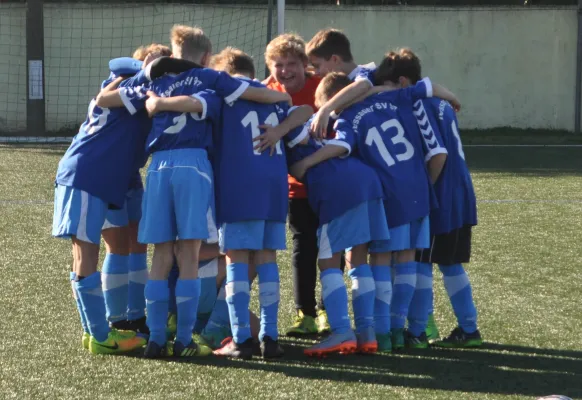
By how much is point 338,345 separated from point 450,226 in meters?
0.86

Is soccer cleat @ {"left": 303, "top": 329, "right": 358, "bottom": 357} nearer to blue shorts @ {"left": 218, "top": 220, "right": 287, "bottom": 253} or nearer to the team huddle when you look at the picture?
the team huddle

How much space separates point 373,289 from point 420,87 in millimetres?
990

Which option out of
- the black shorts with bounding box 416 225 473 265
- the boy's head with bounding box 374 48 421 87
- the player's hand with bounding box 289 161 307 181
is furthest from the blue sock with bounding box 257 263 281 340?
the boy's head with bounding box 374 48 421 87

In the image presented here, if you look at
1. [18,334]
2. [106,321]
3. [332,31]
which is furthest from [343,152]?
[18,334]

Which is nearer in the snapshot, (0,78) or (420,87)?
(420,87)

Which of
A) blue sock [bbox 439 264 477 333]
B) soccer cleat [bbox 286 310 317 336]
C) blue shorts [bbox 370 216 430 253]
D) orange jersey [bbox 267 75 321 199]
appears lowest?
soccer cleat [bbox 286 310 317 336]

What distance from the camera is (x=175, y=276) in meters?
4.91

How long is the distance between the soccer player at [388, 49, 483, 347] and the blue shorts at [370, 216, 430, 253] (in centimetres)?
13

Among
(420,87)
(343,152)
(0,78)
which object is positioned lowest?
(0,78)

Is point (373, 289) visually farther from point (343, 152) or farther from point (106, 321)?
point (106, 321)

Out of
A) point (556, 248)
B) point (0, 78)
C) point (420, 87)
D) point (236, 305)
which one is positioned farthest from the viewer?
point (0, 78)

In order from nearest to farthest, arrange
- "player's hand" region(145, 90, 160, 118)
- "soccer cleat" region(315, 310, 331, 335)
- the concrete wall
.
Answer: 1. "player's hand" region(145, 90, 160, 118)
2. "soccer cleat" region(315, 310, 331, 335)
3. the concrete wall

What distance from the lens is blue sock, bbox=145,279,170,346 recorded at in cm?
445

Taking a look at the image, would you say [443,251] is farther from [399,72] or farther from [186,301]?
[186,301]
